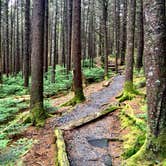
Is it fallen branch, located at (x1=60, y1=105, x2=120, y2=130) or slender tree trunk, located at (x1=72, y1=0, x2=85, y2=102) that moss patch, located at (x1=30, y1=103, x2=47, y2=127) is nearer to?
fallen branch, located at (x1=60, y1=105, x2=120, y2=130)

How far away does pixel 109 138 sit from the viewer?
9.30m

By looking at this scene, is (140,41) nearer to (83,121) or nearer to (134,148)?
(83,121)

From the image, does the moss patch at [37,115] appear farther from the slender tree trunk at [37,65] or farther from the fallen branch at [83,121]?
the fallen branch at [83,121]

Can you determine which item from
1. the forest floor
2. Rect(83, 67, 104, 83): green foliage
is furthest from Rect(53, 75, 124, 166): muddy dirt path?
Rect(83, 67, 104, 83): green foliage

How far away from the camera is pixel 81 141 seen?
363 inches

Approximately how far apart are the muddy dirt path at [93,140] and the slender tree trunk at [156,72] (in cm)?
135

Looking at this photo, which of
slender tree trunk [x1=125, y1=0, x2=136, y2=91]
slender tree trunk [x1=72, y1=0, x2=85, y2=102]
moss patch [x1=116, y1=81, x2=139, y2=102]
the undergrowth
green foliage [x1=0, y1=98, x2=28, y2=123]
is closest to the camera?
the undergrowth

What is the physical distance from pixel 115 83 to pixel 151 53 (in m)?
13.8

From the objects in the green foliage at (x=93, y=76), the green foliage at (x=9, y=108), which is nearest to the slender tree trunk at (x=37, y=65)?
the green foliage at (x=9, y=108)

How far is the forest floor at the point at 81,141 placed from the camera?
7.98 meters

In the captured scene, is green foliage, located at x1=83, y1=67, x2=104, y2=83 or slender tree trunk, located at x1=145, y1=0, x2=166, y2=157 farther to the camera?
green foliage, located at x1=83, y1=67, x2=104, y2=83

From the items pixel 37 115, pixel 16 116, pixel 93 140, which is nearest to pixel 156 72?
pixel 93 140

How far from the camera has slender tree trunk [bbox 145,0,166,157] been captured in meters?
6.44

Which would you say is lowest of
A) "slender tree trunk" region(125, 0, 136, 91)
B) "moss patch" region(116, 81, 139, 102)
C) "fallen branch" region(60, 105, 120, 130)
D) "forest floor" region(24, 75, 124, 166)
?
"forest floor" region(24, 75, 124, 166)
